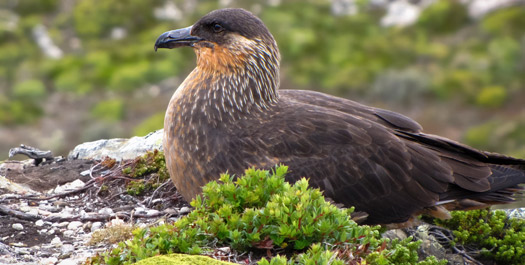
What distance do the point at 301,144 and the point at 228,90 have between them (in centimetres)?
99

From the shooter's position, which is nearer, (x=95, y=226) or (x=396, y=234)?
(x=95, y=226)

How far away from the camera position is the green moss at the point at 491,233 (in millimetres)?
6895

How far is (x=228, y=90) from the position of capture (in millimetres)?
6770

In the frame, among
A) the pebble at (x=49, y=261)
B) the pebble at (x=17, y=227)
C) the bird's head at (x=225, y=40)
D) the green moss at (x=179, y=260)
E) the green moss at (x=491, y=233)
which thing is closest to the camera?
the green moss at (x=179, y=260)

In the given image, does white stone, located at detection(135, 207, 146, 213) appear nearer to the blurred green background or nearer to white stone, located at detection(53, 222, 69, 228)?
white stone, located at detection(53, 222, 69, 228)

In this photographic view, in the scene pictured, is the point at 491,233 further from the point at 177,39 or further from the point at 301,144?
the point at 177,39

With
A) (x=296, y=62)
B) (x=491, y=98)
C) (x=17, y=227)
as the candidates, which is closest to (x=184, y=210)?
(x=17, y=227)

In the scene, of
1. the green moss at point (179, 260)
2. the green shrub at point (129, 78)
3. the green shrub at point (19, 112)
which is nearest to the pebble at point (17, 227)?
the green moss at point (179, 260)

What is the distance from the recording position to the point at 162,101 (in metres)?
25.0

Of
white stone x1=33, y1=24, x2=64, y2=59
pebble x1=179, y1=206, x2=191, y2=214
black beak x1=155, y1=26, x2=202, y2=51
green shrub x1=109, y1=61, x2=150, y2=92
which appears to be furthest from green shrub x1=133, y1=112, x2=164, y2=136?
pebble x1=179, y1=206, x2=191, y2=214

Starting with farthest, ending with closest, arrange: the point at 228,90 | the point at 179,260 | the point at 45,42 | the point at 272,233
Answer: the point at 45,42 → the point at 228,90 → the point at 272,233 → the point at 179,260

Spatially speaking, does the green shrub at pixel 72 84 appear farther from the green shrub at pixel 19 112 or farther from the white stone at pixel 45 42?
the white stone at pixel 45 42

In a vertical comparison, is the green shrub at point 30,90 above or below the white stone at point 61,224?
above

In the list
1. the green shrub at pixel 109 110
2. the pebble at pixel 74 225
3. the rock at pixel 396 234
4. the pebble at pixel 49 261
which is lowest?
the rock at pixel 396 234
